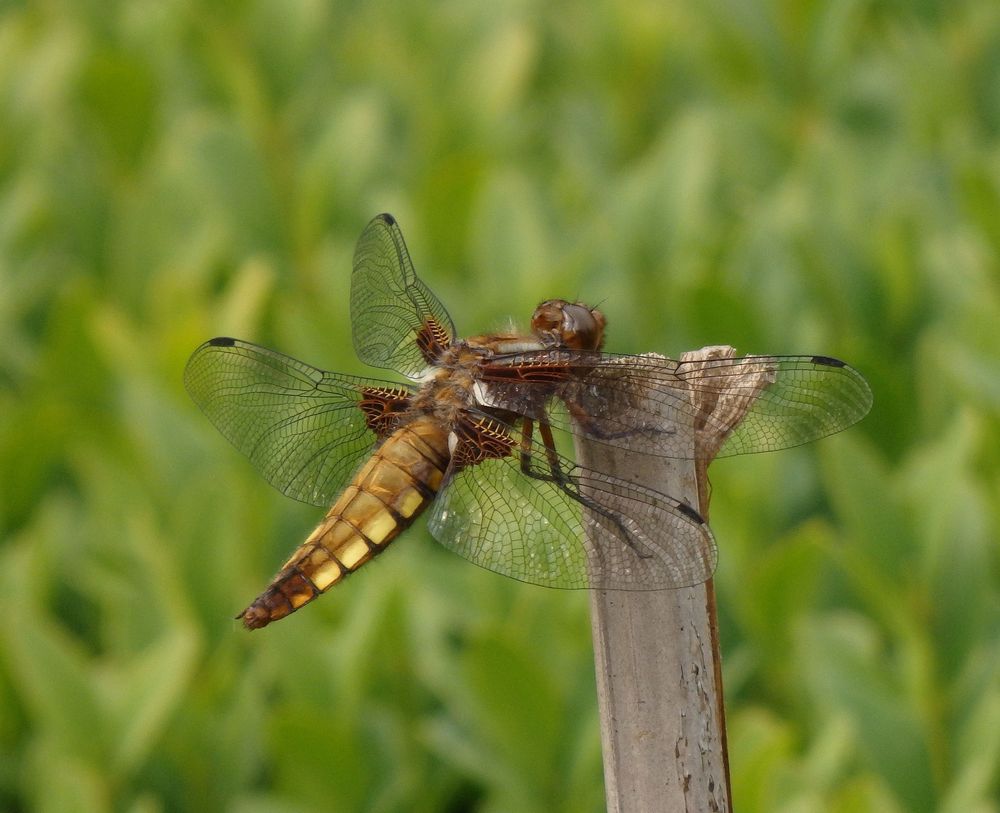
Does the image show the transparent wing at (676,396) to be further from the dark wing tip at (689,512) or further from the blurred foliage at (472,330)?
the blurred foliage at (472,330)

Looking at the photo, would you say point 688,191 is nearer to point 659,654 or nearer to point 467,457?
point 467,457

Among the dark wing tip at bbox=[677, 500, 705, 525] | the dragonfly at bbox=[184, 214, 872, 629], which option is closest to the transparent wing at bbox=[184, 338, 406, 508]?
the dragonfly at bbox=[184, 214, 872, 629]

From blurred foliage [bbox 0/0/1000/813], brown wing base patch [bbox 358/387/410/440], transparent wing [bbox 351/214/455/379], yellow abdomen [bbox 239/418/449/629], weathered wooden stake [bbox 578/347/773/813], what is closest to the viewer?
weathered wooden stake [bbox 578/347/773/813]

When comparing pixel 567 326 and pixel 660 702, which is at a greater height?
pixel 567 326

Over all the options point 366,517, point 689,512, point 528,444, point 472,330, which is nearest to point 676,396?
point 689,512

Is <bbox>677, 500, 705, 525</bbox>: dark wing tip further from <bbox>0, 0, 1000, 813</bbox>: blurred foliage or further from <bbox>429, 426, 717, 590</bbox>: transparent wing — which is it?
<bbox>0, 0, 1000, 813</bbox>: blurred foliage

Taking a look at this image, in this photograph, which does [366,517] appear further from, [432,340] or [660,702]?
[660,702]

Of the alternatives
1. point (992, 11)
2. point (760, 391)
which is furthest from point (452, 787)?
point (992, 11)
